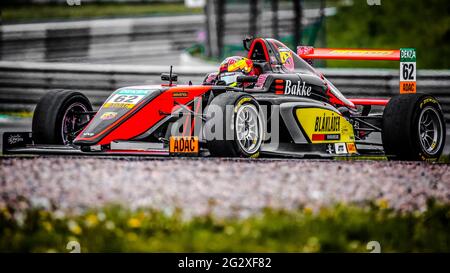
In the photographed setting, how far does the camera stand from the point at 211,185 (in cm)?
677

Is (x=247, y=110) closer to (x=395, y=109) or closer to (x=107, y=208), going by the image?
(x=395, y=109)

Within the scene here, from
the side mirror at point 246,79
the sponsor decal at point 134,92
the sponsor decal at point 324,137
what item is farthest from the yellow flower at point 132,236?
the sponsor decal at point 324,137

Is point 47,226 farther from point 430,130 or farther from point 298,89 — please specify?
point 430,130

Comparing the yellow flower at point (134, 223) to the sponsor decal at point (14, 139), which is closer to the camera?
the yellow flower at point (134, 223)

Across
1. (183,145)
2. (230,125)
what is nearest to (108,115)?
(183,145)

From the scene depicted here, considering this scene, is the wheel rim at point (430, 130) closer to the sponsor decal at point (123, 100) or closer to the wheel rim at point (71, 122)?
the sponsor decal at point (123, 100)

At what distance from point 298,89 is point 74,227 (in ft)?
16.4

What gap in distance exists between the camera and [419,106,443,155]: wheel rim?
10.1 metres

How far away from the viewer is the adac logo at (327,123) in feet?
33.0

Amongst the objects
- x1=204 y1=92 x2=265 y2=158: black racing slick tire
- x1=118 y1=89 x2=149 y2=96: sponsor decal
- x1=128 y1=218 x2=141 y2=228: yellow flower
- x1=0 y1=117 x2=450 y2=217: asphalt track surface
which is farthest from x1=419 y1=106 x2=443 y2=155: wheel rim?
x1=128 y1=218 x2=141 y2=228: yellow flower

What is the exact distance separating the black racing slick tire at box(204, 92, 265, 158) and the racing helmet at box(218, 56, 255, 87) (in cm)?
99

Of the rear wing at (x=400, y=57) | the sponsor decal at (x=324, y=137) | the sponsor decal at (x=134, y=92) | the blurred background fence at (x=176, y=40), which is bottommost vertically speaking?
the sponsor decal at (x=324, y=137)

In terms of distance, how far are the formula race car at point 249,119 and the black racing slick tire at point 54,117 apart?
11mm
